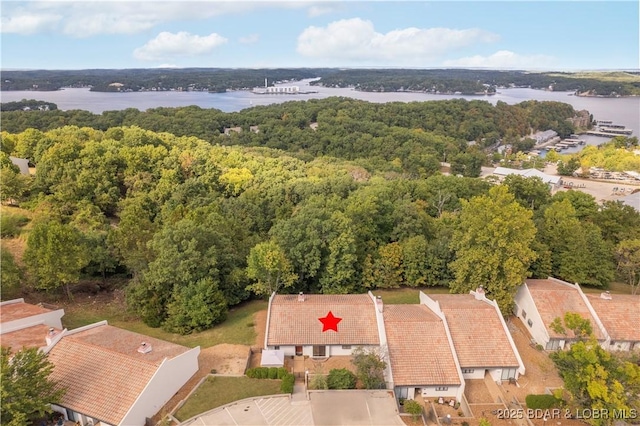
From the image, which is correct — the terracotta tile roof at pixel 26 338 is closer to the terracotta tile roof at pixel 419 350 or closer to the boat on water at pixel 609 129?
the terracotta tile roof at pixel 419 350

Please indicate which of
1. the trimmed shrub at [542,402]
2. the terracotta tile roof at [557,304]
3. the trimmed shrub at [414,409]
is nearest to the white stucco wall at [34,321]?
the trimmed shrub at [414,409]

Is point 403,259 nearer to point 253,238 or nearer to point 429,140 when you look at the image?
point 253,238

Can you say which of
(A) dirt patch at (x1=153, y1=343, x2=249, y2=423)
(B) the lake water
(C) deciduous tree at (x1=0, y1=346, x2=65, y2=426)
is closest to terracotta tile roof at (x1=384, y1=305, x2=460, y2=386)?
(A) dirt patch at (x1=153, y1=343, x2=249, y2=423)

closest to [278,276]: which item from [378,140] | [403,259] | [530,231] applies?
[403,259]

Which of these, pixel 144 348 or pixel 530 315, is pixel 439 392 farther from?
pixel 144 348

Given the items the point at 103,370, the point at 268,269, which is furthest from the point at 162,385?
the point at 268,269

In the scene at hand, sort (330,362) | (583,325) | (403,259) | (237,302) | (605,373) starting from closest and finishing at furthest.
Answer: (605,373) < (583,325) < (330,362) < (237,302) < (403,259)
